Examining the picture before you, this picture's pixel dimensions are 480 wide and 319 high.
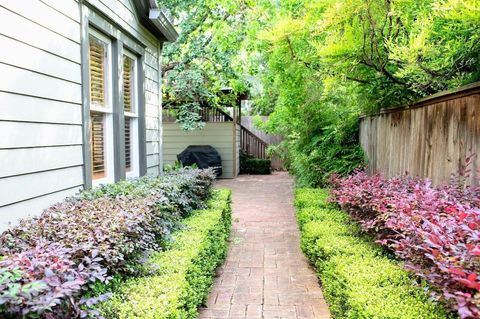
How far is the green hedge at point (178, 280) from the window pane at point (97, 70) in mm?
1604

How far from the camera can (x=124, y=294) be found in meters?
2.06

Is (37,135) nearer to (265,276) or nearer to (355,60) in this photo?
(265,276)

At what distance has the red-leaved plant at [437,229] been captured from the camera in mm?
1543

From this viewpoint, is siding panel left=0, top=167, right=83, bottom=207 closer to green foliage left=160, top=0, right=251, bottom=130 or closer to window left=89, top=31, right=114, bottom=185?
window left=89, top=31, right=114, bottom=185

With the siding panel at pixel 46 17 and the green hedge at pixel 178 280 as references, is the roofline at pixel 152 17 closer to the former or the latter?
the siding panel at pixel 46 17

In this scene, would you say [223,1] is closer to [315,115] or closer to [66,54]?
[315,115]

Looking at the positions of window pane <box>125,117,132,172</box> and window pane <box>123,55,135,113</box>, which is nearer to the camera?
window pane <box>123,55,135,113</box>

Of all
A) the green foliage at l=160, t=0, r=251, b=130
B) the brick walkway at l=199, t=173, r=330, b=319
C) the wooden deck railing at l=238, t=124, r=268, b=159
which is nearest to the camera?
the brick walkway at l=199, t=173, r=330, b=319

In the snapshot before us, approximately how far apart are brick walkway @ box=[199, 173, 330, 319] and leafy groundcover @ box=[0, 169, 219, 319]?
798 millimetres

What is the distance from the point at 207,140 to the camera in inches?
497

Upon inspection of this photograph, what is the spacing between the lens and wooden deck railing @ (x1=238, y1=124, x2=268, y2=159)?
48.2 feet

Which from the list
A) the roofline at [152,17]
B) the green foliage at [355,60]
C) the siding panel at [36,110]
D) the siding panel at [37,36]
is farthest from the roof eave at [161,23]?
the siding panel at [36,110]

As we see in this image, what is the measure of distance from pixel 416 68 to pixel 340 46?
0.80m

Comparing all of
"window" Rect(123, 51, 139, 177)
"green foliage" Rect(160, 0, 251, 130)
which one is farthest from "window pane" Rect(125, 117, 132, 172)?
"green foliage" Rect(160, 0, 251, 130)
